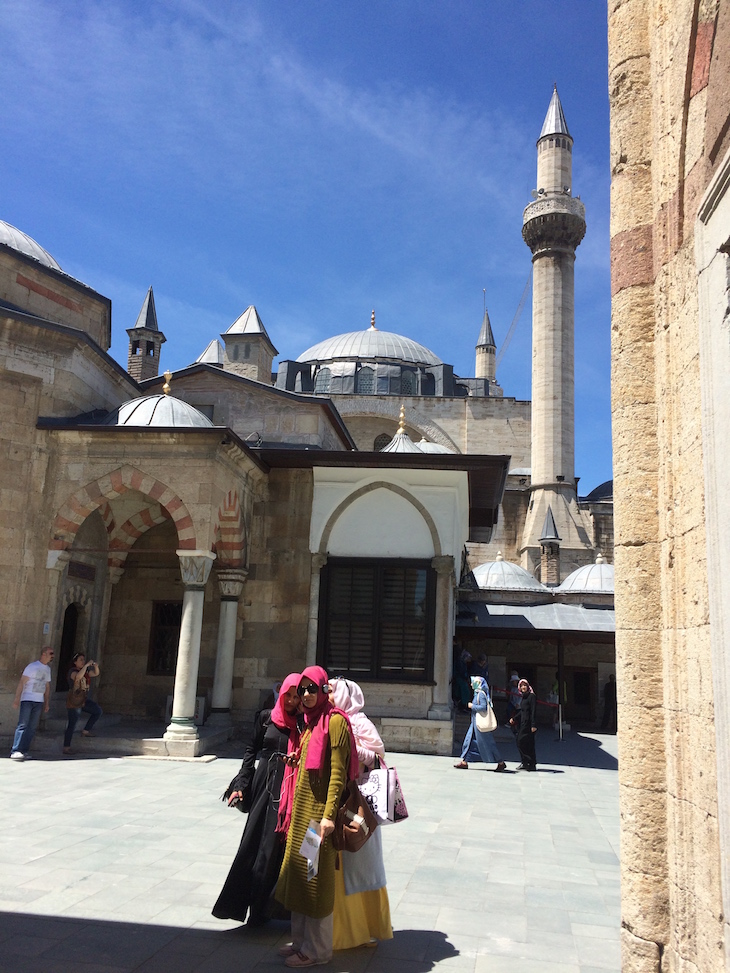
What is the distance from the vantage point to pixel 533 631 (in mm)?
14961

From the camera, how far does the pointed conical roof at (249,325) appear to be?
19.2 meters

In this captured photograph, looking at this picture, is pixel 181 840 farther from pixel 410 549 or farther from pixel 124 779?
pixel 410 549

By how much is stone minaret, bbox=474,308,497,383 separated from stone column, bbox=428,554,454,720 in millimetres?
35944

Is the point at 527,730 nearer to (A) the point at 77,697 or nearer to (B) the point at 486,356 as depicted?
(A) the point at 77,697

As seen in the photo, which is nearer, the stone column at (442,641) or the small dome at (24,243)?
the stone column at (442,641)

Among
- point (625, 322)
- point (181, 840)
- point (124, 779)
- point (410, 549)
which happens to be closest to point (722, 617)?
point (625, 322)

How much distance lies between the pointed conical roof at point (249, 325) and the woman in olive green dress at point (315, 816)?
1638 cm

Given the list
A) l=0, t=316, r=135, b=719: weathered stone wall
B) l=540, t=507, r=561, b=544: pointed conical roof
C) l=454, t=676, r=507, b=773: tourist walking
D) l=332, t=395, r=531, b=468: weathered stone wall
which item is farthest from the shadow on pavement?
l=332, t=395, r=531, b=468: weathered stone wall

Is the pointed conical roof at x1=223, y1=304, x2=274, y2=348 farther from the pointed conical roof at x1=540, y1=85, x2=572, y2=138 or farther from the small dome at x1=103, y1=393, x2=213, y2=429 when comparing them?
the pointed conical roof at x1=540, y1=85, x2=572, y2=138

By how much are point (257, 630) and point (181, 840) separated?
20.5 ft

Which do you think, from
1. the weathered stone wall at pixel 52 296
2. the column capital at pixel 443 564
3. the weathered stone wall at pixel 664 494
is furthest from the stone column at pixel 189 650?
the weathered stone wall at pixel 664 494

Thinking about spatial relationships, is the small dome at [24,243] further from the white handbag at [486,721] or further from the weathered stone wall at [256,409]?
the white handbag at [486,721]

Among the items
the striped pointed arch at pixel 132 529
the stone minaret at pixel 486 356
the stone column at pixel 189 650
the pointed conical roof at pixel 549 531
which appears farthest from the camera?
the stone minaret at pixel 486 356

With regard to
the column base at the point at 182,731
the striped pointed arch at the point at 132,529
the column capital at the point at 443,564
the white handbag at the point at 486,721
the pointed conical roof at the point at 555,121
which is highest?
the pointed conical roof at the point at 555,121
